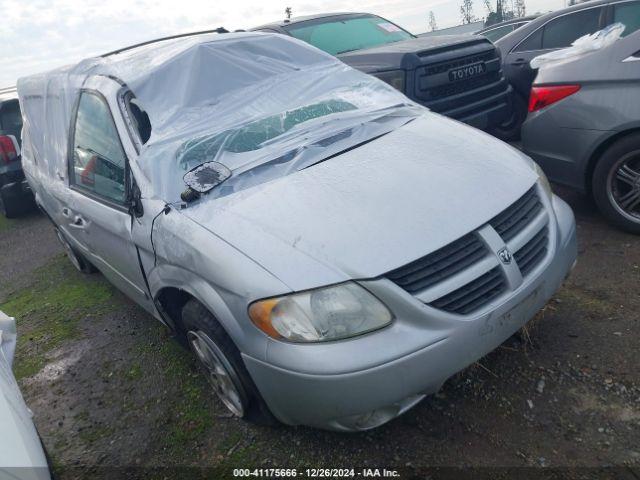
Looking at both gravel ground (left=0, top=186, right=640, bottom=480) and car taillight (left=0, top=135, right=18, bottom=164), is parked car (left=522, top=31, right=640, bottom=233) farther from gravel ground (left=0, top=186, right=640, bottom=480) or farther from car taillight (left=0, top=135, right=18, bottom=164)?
car taillight (left=0, top=135, right=18, bottom=164)

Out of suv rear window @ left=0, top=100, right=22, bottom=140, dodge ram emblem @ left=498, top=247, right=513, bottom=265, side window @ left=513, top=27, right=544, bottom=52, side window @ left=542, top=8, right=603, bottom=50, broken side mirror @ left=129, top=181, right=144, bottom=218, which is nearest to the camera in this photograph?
dodge ram emblem @ left=498, top=247, right=513, bottom=265

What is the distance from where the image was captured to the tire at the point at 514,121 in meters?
5.89

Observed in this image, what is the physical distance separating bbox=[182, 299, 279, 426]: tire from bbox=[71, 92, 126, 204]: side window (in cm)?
86

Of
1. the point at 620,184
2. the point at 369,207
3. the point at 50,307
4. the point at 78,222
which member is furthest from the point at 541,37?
the point at 50,307

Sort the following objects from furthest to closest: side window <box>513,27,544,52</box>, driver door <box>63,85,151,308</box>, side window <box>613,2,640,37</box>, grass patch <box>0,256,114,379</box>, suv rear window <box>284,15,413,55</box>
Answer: suv rear window <box>284,15,413,55</box>
side window <box>513,27,544,52</box>
side window <box>613,2,640,37</box>
grass patch <box>0,256,114,379</box>
driver door <box>63,85,151,308</box>

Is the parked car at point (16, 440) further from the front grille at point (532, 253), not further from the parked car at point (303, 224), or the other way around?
the front grille at point (532, 253)

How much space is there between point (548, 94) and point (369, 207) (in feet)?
7.73

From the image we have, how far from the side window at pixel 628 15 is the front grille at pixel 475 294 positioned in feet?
12.5

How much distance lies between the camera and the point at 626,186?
3500mm

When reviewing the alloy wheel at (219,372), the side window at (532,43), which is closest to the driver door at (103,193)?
the alloy wheel at (219,372)

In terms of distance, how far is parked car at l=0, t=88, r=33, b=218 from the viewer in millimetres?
7168

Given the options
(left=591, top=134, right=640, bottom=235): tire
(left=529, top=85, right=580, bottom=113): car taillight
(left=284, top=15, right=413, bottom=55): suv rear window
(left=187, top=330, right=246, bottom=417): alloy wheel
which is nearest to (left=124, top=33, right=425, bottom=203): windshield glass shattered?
(left=187, top=330, right=246, bottom=417): alloy wheel

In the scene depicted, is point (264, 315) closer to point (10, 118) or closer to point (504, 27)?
point (10, 118)

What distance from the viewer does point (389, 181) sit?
2275 millimetres
